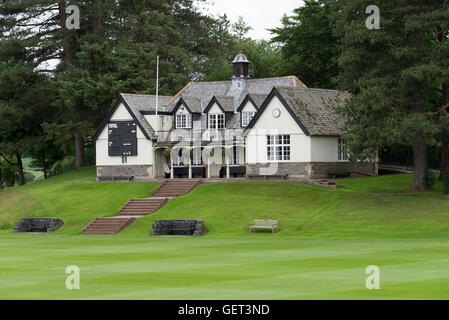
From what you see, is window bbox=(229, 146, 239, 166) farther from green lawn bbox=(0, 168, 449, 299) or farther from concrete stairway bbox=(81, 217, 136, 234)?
concrete stairway bbox=(81, 217, 136, 234)

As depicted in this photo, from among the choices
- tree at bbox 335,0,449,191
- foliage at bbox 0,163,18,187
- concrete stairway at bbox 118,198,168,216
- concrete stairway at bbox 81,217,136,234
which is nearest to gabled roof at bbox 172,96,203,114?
concrete stairway at bbox 118,198,168,216

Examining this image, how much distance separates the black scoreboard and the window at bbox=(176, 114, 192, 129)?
392 centimetres

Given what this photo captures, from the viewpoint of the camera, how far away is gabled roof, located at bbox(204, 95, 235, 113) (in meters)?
73.0

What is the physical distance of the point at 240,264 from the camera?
30625 mm

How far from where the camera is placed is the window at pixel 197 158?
73.5m

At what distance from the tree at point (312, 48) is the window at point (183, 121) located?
16633 mm

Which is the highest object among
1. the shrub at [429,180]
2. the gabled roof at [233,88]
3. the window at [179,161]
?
the gabled roof at [233,88]

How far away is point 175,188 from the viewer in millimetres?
65188

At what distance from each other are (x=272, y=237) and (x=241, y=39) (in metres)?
98.2

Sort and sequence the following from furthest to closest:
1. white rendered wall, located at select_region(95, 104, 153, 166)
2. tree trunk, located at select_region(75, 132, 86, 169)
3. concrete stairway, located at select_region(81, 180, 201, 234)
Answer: tree trunk, located at select_region(75, 132, 86, 169), white rendered wall, located at select_region(95, 104, 153, 166), concrete stairway, located at select_region(81, 180, 201, 234)

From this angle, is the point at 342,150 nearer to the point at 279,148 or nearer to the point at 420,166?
the point at 279,148

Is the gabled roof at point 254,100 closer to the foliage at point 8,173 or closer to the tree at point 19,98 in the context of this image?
the tree at point 19,98

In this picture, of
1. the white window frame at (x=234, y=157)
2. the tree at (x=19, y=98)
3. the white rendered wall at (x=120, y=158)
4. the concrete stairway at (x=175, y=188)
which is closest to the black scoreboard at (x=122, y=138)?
the white rendered wall at (x=120, y=158)

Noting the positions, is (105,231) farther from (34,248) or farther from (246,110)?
(246,110)
